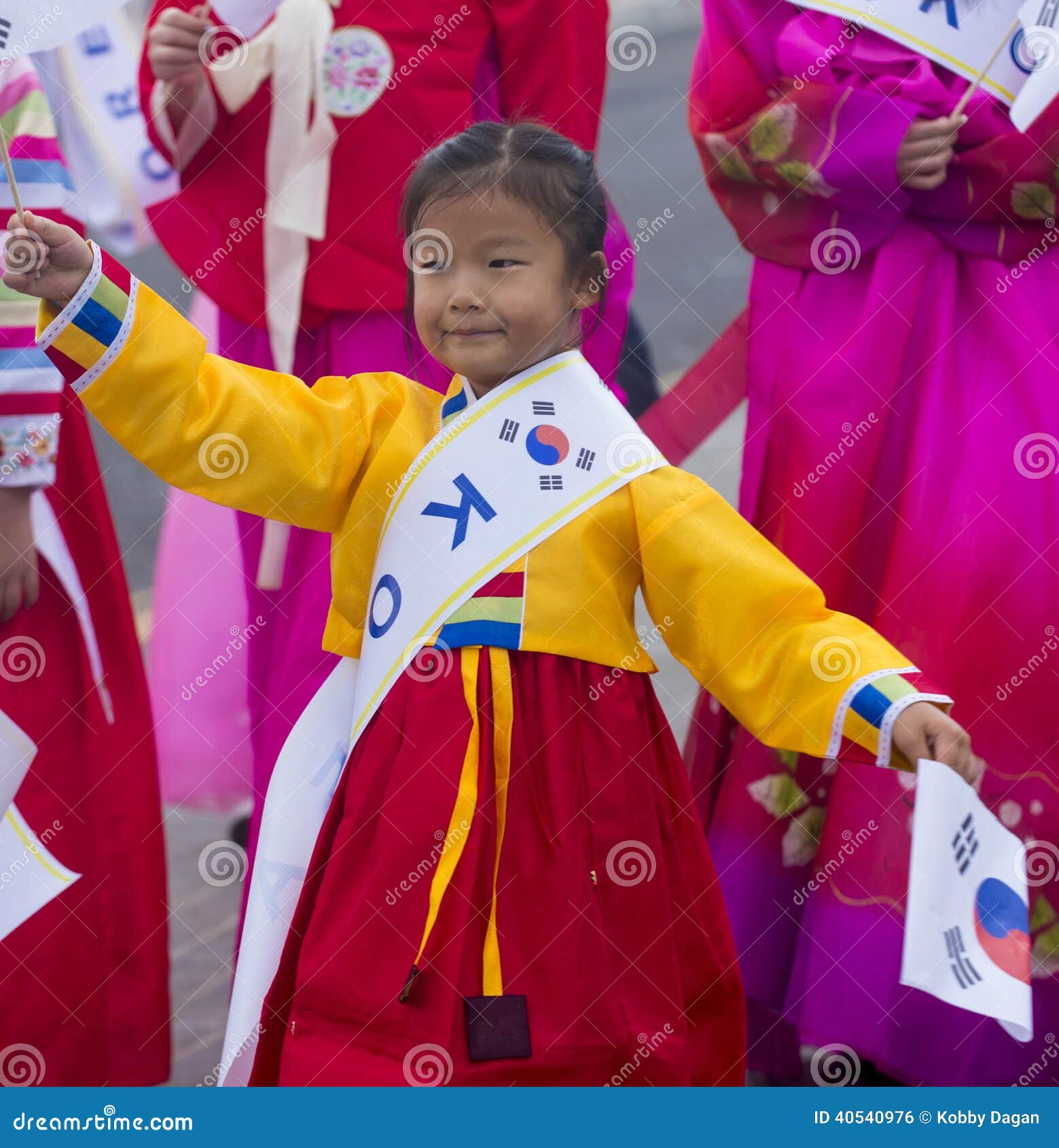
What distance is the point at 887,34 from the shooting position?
108 inches

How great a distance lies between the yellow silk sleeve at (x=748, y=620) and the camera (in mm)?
2100

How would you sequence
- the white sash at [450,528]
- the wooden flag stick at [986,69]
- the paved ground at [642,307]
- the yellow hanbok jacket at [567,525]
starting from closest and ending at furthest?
the yellow hanbok jacket at [567,525], the white sash at [450,528], the wooden flag stick at [986,69], the paved ground at [642,307]

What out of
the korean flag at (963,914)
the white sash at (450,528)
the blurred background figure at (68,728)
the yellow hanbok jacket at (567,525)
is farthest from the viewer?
the blurred background figure at (68,728)

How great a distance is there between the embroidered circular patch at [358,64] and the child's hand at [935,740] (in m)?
1.37

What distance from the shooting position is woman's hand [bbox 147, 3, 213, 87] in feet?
9.07

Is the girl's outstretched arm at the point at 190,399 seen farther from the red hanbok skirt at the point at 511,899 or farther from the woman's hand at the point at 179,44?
the woman's hand at the point at 179,44

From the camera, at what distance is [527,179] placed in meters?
2.15

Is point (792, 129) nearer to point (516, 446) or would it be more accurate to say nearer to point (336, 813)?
point (516, 446)

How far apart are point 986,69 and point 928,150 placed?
0.48 ft

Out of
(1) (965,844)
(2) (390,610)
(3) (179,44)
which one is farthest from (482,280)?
(3) (179,44)

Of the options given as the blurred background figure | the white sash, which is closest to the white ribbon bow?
the blurred background figure

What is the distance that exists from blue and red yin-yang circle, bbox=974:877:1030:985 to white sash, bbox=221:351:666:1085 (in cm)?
65

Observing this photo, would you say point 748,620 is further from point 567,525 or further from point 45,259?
point 45,259

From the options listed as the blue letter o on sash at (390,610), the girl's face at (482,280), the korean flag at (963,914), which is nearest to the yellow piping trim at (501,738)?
the blue letter o on sash at (390,610)
